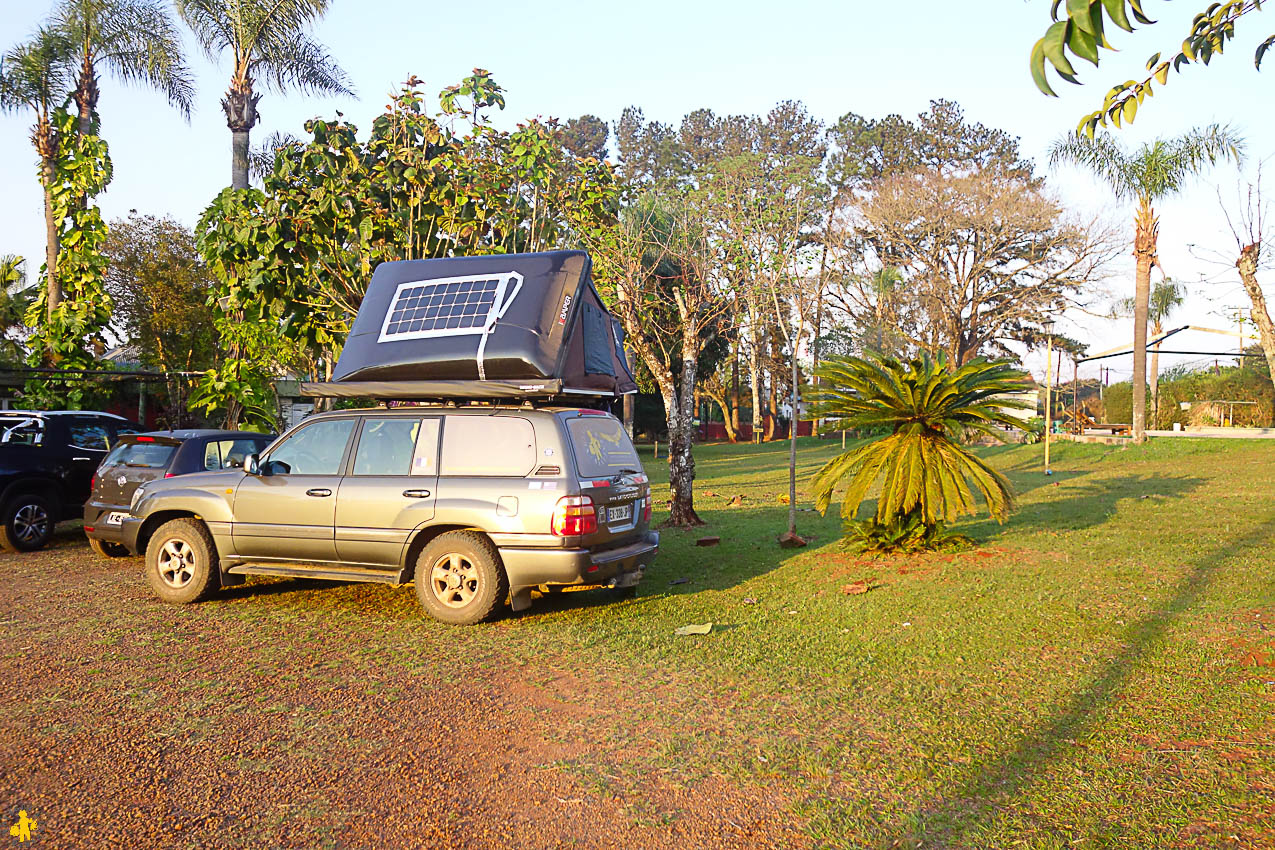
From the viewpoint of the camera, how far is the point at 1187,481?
52.9 feet

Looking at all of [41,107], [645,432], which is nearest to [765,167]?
[41,107]

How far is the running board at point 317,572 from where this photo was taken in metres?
7.16

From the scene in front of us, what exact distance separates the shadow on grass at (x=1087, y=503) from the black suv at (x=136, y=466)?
914cm

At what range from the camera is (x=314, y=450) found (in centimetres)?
771

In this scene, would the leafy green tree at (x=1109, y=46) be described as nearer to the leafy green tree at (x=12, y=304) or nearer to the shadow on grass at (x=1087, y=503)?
the shadow on grass at (x=1087, y=503)

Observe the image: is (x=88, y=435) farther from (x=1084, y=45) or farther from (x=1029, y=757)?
(x=1084, y=45)

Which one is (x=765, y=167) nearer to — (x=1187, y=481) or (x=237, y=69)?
(x=1187, y=481)

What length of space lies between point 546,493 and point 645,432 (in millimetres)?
34736

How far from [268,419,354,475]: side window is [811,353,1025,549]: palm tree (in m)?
4.68

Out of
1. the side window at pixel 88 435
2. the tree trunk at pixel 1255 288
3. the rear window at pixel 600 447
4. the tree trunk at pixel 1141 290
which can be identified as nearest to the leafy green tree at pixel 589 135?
the tree trunk at pixel 1141 290

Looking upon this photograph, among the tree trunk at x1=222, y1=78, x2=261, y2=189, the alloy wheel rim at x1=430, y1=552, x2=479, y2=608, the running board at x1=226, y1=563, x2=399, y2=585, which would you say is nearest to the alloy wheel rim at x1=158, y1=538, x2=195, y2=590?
the running board at x1=226, y1=563, x2=399, y2=585

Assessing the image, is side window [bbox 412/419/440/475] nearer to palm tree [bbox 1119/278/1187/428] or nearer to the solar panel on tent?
the solar panel on tent

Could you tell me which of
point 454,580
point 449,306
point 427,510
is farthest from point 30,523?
point 454,580

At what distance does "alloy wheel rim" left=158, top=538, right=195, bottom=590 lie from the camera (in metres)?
7.78
